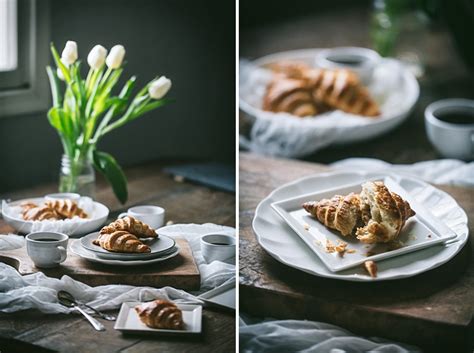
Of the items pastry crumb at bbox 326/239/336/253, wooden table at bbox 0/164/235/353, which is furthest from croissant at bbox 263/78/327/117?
wooden table at bbox 0/164/235/353

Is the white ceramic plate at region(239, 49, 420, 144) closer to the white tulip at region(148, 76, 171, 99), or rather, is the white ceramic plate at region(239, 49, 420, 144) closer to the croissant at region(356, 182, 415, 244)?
the white tulip at region(148, 76, 171, 99)

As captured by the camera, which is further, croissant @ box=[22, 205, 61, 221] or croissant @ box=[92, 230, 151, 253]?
croissant @ box=[22, 205, 61, 221]

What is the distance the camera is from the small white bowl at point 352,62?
5.14ft

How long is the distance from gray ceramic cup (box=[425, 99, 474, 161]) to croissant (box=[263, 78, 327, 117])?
0.69 feet

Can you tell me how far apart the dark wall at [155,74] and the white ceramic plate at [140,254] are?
1.27 ft

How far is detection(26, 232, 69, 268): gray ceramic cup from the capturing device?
955mm

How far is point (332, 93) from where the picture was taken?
148 centimetres

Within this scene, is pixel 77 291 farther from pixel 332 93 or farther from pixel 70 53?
pixel 332 93

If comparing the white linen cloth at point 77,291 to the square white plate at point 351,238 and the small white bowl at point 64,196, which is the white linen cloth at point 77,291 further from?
the small white bowl at point 64,196

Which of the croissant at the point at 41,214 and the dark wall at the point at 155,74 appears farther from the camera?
the dark wall at the point at 155,74

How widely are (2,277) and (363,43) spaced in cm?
120

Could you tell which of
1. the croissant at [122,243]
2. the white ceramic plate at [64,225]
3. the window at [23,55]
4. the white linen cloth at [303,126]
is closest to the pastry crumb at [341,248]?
the croissant at [122,243]

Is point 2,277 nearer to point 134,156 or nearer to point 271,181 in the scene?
point 271,181

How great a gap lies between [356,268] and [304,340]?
0.11 metres
